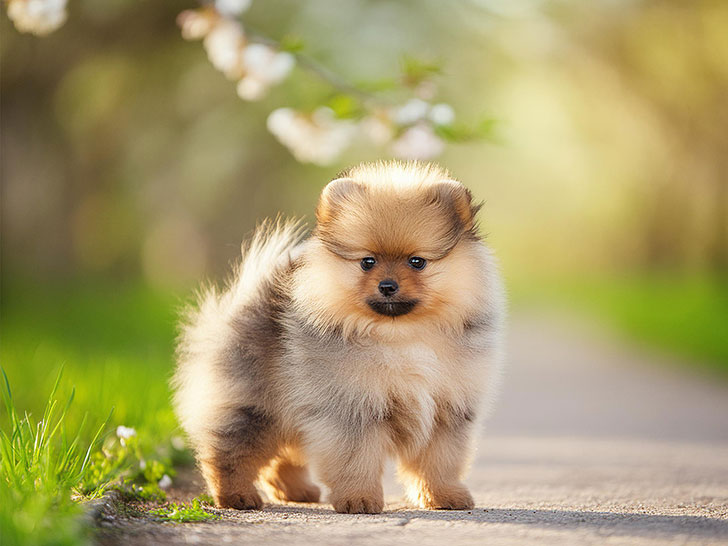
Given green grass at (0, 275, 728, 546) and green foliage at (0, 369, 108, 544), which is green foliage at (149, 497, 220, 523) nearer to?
green grass at (0, 275, 728, 546)

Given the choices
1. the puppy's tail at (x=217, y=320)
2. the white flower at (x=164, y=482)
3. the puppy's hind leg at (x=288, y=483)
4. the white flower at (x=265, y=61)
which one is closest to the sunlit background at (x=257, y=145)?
the white flower at (x=164, y=482)

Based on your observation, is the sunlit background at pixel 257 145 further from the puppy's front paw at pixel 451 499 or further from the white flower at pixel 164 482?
the puppy's front paw at pixel 451 499

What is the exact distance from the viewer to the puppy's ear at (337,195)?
4.67 meters

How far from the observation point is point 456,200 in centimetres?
469

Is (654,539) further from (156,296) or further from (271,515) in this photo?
(156,296)

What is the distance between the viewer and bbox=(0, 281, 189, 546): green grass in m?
3.80

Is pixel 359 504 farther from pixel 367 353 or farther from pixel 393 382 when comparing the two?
pixel 367 353

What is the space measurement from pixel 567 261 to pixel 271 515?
55223 mm

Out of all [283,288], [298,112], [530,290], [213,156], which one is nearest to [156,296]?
[213,156]

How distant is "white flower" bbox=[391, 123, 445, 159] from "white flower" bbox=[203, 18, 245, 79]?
1452mm

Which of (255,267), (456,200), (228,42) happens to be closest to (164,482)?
(255,267)

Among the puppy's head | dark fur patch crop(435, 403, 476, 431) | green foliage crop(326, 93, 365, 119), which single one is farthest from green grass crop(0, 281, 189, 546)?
green foliage crop(326, 93, 365, 119)

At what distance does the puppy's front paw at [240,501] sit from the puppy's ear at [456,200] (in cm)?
178

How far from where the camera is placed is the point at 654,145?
90.0 ft
